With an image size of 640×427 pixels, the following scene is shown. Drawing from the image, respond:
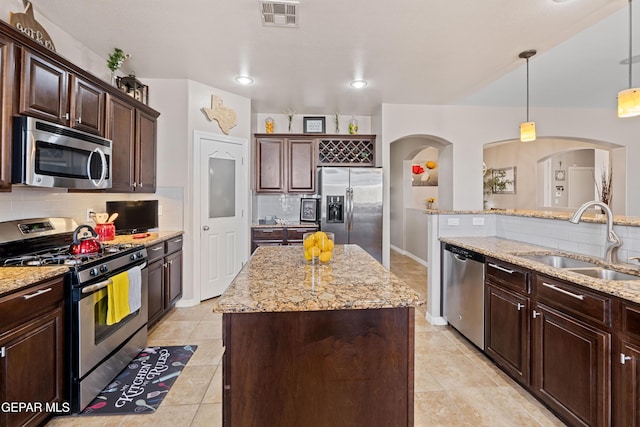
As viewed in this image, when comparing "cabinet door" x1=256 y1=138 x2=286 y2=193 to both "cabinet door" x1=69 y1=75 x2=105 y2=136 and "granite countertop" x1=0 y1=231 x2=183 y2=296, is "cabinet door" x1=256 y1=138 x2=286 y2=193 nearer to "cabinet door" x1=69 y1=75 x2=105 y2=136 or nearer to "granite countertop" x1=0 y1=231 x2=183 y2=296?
"cabinet door" x1=69 y1=75 x2=105 y2=136

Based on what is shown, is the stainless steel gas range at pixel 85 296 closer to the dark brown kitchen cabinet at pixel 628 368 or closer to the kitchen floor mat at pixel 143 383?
the kitchen floor mat at pixel 143 383

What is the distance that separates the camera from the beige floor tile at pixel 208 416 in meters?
1.91

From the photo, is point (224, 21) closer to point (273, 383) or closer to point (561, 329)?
point (273, 383)

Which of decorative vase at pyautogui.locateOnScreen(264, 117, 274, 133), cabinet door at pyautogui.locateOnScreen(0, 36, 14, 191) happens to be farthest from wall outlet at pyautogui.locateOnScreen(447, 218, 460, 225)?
cabinet door at pyautogui.locateOnScreen(0, 36, 14, 191)

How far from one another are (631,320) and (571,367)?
0.48 meters

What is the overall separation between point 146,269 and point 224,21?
218 cm

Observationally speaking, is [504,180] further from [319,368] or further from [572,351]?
[319,368]

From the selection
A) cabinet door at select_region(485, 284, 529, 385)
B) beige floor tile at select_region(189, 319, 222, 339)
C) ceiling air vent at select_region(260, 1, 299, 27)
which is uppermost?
ceiling air vent at select_region(260, 1, 299, 27)

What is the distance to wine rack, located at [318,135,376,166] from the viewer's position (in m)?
5.07

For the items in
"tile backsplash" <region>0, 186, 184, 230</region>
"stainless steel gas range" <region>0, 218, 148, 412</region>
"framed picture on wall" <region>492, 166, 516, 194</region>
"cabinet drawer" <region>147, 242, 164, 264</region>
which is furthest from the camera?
"framed picture on wall" <region>492, 166, 516, 194</region>

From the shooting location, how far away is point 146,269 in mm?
2797

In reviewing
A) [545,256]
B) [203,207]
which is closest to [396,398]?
[545,256]

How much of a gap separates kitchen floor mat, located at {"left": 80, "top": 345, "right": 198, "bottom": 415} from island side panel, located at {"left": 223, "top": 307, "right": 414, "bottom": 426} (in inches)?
46.3

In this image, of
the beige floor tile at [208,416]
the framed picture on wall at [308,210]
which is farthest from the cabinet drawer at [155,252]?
the framed picture on wall at [308,210]
